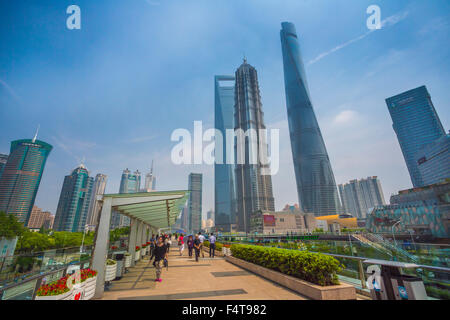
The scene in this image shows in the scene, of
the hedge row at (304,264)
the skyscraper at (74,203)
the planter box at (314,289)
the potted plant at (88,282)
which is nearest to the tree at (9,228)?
the potted plant at (88,282)

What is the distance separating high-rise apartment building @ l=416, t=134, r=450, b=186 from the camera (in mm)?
86938

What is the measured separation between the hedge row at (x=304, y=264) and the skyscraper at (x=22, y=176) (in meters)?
168

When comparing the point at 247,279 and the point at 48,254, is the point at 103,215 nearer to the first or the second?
the point at 48,254

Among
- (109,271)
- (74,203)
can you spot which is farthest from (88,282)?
(74,203)

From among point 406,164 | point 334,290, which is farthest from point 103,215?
point 406,164

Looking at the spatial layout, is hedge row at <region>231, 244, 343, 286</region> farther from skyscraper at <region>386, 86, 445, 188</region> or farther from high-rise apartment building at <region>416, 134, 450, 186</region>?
skyscraper at <region>386, 86, 445, 188</region>

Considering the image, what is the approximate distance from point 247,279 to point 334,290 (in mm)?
3572

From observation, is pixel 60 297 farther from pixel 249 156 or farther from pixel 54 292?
pixel 249 156

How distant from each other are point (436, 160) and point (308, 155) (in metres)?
57.8

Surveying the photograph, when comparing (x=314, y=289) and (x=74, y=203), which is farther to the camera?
(x=74, y=203)

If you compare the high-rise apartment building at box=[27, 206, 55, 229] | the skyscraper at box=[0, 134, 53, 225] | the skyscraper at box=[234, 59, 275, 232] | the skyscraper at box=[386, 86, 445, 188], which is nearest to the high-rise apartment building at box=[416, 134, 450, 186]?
the skyscraper at box=[386, 86, 445, 188]

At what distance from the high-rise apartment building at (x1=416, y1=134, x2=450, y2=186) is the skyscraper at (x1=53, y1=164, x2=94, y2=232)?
20589 cm

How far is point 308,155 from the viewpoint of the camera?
127500 mm

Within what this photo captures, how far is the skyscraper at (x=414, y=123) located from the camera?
135850 mm
